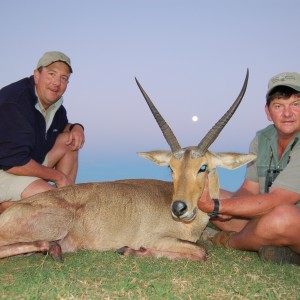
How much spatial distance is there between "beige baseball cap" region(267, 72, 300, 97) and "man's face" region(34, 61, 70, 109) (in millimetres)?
3909

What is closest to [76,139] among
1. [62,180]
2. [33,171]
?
[62,180]

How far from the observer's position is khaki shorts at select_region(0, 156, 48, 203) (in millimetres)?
8125

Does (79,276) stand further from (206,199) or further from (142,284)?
(206,199)

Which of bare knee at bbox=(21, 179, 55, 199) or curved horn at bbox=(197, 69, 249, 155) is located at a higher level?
curved horn at bbox=(197, 69, 249, 155)

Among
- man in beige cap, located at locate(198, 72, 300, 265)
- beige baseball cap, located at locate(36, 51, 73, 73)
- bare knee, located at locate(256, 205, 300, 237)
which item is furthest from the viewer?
beige baseball cap, located at locate(36, 51, 73, 73)

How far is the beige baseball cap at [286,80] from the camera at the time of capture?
20.8 ft

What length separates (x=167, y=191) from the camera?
7492 millimetres

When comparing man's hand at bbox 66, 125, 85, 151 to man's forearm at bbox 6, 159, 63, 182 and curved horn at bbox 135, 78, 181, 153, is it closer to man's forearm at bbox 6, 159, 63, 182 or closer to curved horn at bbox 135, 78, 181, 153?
man's forearm at bbox 6, 159, 63, 182

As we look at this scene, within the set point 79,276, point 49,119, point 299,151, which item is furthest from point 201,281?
point 49,119

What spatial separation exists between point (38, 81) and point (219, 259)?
185 inches

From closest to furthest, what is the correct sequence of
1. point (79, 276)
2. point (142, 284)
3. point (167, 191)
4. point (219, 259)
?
point (142, 284) < point (79, 276) < point (219, 259) < point (167, 191)

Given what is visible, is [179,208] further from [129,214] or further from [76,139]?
[76,139]

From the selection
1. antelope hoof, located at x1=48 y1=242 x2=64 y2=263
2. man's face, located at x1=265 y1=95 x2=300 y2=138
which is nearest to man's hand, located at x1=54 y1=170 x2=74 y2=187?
antelope hoof, located at x1=48 y1=242 x2=64 y2=263

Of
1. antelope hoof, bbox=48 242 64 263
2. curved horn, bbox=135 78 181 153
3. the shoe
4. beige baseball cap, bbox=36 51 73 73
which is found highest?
beige baseball cap, bbox=36 51 73 73
